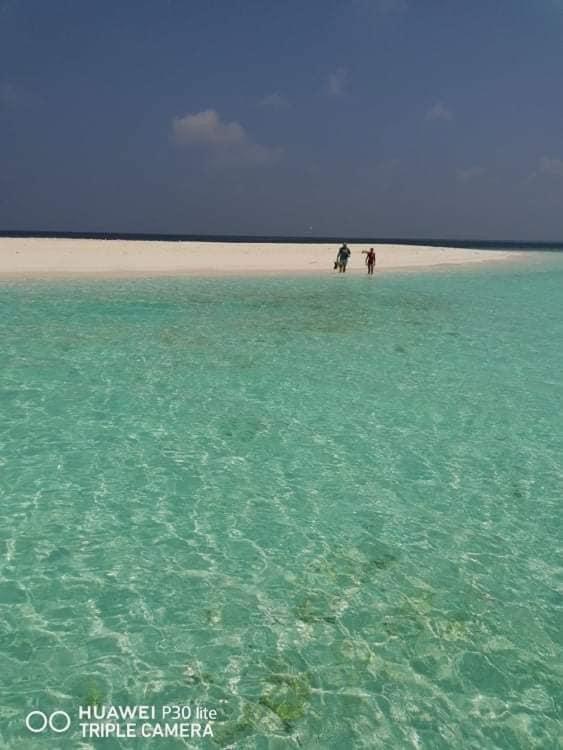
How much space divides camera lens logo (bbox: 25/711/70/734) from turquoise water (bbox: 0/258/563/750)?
0.07m

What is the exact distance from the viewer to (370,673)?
588 centimetres

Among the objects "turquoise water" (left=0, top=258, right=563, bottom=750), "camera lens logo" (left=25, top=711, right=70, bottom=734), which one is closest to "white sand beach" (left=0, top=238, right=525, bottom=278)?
"turquoise water" (left=0, top=258, right=563, bottom=750)

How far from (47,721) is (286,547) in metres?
3.70

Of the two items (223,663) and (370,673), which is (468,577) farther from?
(223,663)

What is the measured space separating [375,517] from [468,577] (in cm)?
182

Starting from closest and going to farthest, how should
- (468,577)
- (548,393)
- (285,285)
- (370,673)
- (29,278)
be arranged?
(370,673) < (468,577) < (548,393) < (29,278) < (285,285)

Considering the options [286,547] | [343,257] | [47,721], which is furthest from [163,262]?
[47,721]

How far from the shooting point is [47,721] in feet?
17.3

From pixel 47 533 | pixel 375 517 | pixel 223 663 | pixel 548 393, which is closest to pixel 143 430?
pixel 47 533

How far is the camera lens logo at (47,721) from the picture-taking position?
5188 mm

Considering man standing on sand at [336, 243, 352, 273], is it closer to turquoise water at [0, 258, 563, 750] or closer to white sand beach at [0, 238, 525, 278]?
white sand beach at [0, 238, 525, 278]

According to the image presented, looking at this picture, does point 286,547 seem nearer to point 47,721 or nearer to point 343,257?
point 47,721

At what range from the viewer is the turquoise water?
5.57 metres

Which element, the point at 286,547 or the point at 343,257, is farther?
the point at 343,257
